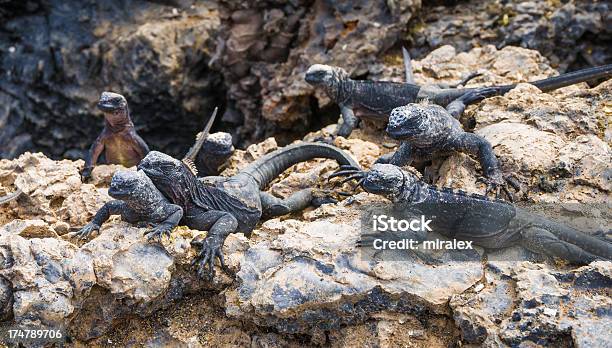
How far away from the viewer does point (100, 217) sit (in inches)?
199

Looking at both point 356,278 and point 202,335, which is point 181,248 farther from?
point 356,278

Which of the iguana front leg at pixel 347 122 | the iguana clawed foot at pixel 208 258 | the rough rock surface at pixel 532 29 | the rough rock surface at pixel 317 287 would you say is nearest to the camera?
the rough rock surface at pixel 317 287

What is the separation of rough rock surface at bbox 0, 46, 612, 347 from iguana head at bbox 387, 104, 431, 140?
0.54 metres

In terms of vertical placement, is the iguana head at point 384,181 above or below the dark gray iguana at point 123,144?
above

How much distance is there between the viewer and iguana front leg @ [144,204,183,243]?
15.1 ft

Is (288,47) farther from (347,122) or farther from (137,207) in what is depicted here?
(137,207)

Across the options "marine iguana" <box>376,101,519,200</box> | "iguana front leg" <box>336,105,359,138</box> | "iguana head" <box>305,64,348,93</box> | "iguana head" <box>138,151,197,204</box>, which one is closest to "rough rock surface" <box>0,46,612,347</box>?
"marine iguana" <box>376,101,519,200</box>

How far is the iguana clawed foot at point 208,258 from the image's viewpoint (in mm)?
4527

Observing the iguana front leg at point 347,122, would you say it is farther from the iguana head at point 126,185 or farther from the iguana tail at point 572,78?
the iguana head at point 126,185

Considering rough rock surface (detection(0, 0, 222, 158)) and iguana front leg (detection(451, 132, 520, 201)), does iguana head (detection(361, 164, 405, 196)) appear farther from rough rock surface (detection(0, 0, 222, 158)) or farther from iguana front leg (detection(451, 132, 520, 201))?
rough rock surface (detection(0, 0, 222, 158))

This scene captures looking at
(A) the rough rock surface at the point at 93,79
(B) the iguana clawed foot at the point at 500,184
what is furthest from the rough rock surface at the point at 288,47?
(B) the iguana clawed foot at the point at 500,184

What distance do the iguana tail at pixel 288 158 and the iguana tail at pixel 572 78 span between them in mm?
1841

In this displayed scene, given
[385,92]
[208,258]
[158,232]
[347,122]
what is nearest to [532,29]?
[385,92]

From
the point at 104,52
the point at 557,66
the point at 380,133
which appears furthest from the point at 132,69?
the point at 557,66
